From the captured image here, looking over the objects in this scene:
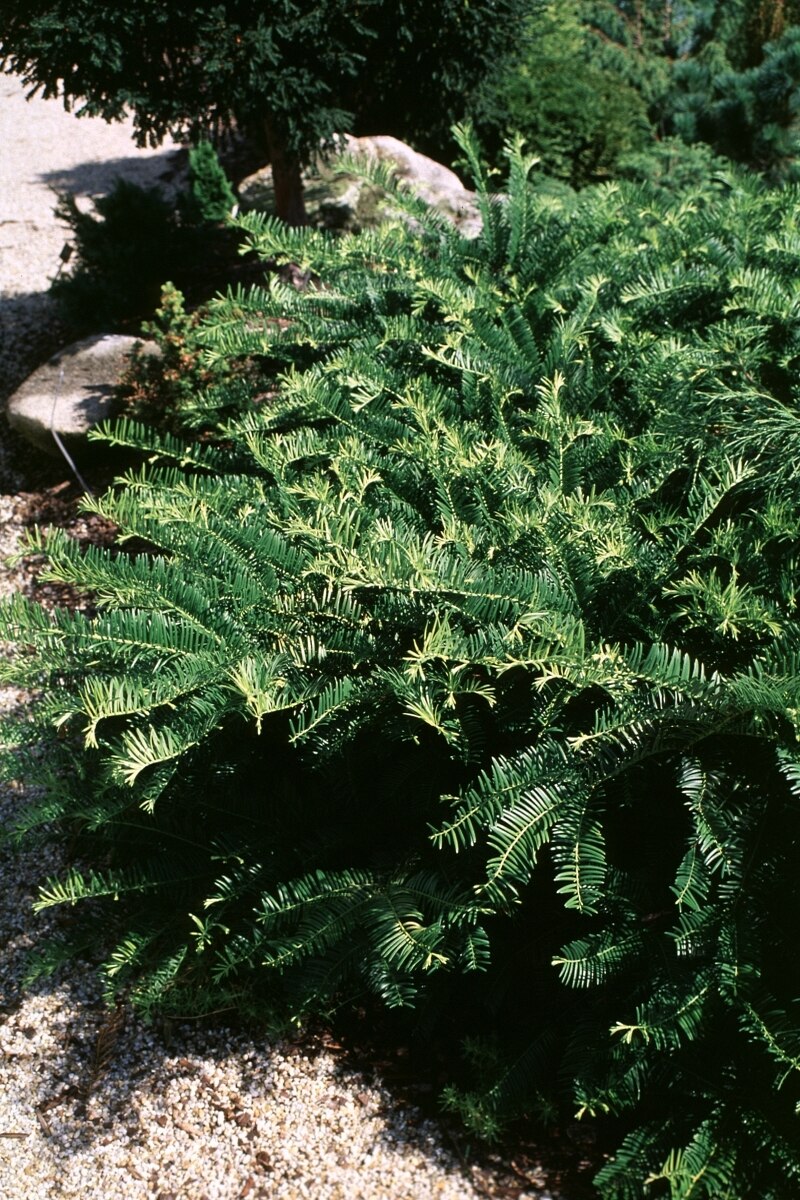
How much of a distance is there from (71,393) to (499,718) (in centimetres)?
367

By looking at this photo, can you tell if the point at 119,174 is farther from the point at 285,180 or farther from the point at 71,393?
the point at 71,393

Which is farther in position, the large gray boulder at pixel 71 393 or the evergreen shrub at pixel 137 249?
the evergreen shrub at pixel 137 249

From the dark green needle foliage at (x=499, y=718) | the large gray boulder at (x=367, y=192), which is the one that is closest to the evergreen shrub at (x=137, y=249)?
the large gray boulder at (x=367, y=192)

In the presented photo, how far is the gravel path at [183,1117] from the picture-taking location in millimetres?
2426

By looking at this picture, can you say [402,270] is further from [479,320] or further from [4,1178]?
[4,1178]

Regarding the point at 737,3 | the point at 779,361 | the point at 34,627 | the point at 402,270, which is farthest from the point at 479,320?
the point at 737,3

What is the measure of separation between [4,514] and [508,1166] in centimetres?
389

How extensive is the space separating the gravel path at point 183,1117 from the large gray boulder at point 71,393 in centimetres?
261

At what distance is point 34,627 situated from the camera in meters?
2.49

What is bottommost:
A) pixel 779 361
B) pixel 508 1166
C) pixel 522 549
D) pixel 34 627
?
pixel 508 1166

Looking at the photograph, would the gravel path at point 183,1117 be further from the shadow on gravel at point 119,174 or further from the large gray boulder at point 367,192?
the shadow on gravel at point 119,174

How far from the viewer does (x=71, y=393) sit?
5.21 metres

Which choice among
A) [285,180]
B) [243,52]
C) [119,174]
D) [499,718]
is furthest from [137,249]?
[499,718]

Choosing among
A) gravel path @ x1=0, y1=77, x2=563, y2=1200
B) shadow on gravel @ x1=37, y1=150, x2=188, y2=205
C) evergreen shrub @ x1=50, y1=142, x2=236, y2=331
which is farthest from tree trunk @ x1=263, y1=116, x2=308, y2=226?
gravel path @ x1=0, y1=77, x2=563, y2=1200
